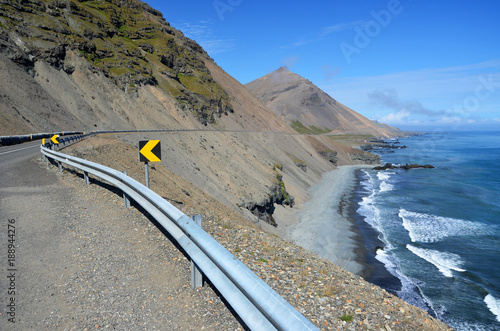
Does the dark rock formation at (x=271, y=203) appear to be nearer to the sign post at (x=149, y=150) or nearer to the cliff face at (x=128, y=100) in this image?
the cliff face at (x=128, y=100)

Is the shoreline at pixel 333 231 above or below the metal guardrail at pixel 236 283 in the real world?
below

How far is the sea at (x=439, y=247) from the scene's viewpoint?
16625 mm

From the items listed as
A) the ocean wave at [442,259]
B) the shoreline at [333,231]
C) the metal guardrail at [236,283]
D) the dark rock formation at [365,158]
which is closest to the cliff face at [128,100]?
the shoreline at [333,231]

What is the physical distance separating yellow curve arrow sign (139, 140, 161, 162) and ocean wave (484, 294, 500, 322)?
18.0 metres

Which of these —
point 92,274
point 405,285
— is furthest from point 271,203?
point 92,274

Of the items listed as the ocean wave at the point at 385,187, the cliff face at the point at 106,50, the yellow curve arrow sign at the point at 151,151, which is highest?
the cliff face at the point at 106,50

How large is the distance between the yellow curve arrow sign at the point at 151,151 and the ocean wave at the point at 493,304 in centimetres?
1797

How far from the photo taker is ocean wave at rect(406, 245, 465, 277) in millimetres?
20641

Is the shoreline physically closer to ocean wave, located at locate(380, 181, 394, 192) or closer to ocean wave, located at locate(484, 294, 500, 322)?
ocean wave, located at locate(484, 294, 500, 322)

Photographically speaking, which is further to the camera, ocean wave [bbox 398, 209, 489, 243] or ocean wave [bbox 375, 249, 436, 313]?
ocean wave [bbox 398, 209, 489, 243]

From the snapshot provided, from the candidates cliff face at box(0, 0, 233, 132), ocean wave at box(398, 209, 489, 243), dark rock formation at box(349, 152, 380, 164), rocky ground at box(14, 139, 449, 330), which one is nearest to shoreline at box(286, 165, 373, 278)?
ocean wave at box(398, 209, 489, 243)

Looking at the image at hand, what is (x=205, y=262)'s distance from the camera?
14.1 ft

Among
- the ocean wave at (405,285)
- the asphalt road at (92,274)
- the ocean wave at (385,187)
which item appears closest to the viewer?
the asphalt road at (92,274)

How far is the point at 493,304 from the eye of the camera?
16.5 m
